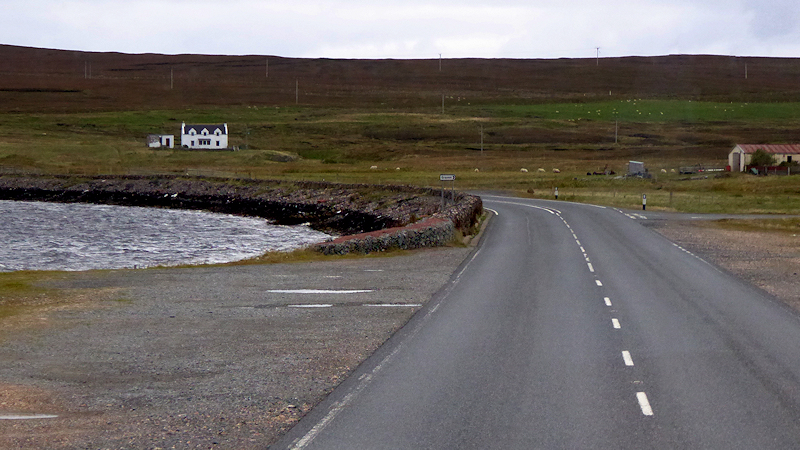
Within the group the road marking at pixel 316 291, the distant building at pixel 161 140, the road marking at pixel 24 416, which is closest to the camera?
the road marking at pixel 24 416

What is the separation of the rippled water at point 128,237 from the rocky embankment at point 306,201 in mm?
3984

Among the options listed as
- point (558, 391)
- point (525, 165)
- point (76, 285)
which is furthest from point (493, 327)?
point (525, 165)

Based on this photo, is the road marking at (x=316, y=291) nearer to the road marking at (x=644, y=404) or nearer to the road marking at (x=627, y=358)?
the road marking at (x=627, y=358)

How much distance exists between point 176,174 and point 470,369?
88441 mm

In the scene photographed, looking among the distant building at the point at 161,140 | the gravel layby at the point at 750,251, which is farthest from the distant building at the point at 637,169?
the distant building at the point at 161,140

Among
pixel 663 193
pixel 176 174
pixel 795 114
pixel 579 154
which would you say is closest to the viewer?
pixel 663 193

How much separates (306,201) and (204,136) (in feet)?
230

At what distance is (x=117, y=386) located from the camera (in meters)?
12.1

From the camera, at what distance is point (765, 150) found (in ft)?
314

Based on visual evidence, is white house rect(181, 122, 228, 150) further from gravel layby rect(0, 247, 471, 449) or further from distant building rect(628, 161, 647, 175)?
gravel layby rect(0, 247, 471, 449)

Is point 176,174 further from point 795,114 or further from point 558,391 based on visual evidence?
point 795,114

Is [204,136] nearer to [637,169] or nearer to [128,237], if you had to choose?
[637,169]

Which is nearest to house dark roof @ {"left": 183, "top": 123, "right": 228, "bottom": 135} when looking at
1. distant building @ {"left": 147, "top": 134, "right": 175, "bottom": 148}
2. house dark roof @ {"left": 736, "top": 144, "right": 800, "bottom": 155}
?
distant building @ {"left": 147, "top": 134, "right": 175, "bottom": 148}

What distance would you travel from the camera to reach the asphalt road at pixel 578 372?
9.71 meters
